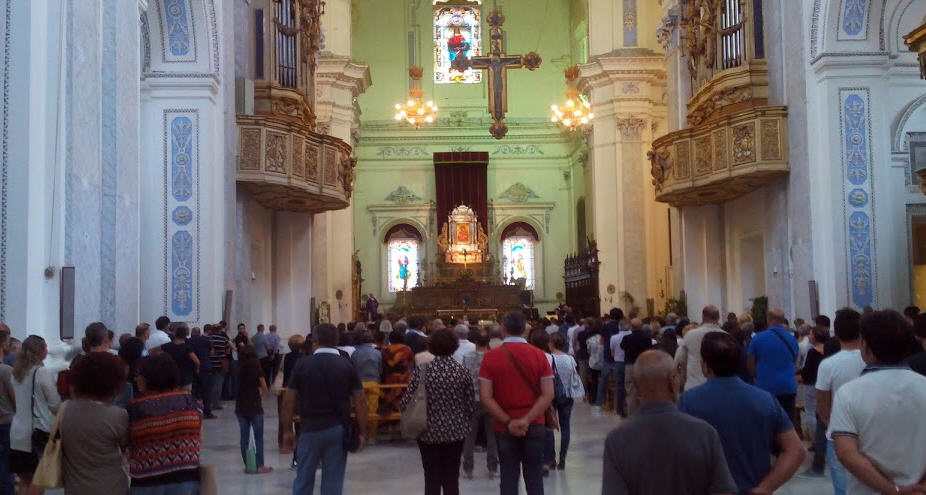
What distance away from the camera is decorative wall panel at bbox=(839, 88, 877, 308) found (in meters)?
17.4

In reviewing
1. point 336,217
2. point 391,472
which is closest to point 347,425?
point 391,472

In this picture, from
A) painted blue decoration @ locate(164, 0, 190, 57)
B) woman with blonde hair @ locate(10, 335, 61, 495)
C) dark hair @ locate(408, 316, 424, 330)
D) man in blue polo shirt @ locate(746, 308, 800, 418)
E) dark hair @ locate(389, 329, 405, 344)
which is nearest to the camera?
woman with blonde hair @ locate(10, 335, 61, 495)

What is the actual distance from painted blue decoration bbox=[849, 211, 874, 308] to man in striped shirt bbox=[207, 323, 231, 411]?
1036 cm

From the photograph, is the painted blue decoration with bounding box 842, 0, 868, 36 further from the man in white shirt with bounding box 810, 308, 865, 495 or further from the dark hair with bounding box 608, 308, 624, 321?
the man in white shirt with bounding box 810, 308, 865, 495

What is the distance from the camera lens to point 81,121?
11.3m

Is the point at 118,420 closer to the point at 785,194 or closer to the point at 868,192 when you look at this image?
the point at 868,192

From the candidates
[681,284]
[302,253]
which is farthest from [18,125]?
[681,284]

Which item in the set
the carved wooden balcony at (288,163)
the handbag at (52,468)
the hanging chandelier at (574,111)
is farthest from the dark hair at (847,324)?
the hanging chandelier at (574,111)

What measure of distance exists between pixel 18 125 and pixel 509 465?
19.2ft

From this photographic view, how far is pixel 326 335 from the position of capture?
26.1 feet

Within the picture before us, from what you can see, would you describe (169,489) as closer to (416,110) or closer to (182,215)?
(182,215)

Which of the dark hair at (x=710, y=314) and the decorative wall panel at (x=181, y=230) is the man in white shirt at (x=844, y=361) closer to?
the dark hair at (x=710, y=314)

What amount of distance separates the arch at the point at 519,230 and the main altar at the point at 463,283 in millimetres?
1616

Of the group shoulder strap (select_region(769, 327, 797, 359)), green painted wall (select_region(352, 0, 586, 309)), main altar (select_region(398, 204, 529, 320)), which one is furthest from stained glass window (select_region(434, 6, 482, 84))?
shoulder strap (select_region(769, 327, 797, 359))
